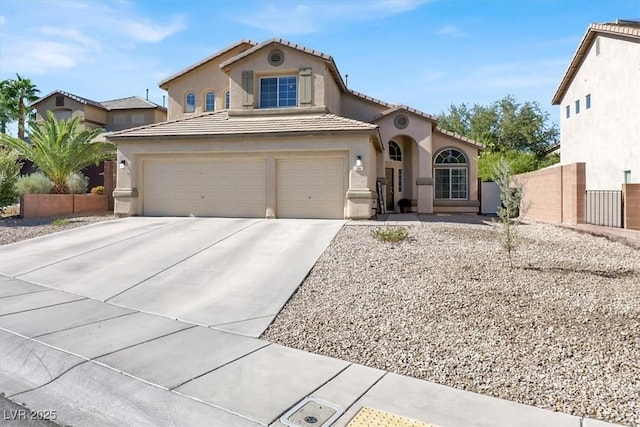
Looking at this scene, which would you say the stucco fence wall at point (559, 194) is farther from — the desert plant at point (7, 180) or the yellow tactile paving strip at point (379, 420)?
the desert plant at point (7, 180)

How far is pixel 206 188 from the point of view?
1741cm

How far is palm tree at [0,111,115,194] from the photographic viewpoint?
64.1ft

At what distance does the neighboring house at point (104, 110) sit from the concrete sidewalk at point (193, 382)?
3163 cm

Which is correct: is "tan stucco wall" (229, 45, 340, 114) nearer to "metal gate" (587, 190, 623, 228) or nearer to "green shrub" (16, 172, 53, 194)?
"green shrub" (16, 172, 53, 194)

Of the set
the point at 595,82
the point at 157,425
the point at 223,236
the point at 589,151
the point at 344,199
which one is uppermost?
the point at 595,82

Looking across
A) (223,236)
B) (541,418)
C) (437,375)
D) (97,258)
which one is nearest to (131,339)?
(437,375)

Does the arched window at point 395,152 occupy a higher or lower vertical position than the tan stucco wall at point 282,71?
lower

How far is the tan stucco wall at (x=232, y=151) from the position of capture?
52.7 ft

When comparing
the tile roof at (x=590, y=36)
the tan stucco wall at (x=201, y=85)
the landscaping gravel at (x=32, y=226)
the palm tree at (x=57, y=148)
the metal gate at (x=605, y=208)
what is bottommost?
the landscaping gravel at (x=32, y=226)

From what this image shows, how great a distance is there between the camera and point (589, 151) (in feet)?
70.6

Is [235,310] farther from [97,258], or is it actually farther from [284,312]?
[97,258]

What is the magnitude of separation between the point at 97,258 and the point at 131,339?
18.5 ft

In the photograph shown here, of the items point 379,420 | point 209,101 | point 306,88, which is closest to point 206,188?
point 306,88

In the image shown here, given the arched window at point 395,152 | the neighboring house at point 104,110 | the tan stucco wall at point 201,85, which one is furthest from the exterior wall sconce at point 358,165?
the neighboring house at point 104,110
